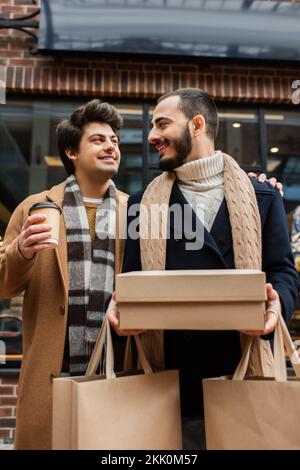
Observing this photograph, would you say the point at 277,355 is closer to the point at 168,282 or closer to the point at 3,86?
the point at 168,282

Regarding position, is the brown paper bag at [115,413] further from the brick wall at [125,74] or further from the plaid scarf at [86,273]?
the brick wall at [125,74]

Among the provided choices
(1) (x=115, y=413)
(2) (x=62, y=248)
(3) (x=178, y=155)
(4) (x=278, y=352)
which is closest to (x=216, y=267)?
(4) (x=278, y=352)

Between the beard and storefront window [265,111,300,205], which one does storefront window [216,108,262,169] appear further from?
the beard

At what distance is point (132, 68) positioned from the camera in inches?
172

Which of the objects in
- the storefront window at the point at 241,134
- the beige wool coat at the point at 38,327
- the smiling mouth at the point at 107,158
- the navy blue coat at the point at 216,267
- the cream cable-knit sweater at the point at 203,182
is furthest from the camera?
the storefront window at the point at 241,134

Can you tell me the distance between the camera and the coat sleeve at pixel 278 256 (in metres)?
1.56

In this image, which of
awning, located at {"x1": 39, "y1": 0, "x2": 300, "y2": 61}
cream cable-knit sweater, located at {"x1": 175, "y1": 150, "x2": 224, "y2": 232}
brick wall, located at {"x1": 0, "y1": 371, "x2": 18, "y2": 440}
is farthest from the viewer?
awning, located at {"x1": 39, "y1": 0, "x2": 300, "y2": 61}

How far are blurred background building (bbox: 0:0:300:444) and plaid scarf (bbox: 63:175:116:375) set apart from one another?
2253 millimetres

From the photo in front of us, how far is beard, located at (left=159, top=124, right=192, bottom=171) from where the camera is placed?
71.2 inches

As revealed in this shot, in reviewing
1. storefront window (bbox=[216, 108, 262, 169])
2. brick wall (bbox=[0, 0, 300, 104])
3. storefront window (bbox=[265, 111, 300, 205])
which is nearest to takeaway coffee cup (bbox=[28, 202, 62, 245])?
brick wall (bbox=[0, 0, 300, 104])

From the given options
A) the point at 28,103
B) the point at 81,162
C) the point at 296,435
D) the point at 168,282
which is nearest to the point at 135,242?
the point at 168,282

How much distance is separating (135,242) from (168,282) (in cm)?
55

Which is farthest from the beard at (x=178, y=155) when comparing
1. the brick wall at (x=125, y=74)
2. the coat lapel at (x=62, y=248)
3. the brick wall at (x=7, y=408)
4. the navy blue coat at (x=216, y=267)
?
the brick wall at (x=7, y=408)

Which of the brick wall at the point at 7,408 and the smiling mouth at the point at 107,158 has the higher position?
the smiling mouth at the point at 107,158
